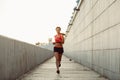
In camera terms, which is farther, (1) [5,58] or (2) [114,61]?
(2) [114,61]

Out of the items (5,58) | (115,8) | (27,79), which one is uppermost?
(115,8)

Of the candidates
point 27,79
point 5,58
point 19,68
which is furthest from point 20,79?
point 5,58

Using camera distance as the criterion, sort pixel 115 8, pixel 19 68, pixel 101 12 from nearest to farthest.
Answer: pixel 115 8
pixel 19 68
pixel 101 12

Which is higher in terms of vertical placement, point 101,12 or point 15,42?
point 101,12

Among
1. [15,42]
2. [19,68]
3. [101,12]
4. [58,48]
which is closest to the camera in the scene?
[15,42]

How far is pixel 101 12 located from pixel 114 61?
3.10 m

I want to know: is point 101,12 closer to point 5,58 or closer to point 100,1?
point 100,1

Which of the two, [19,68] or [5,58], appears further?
[19,68]

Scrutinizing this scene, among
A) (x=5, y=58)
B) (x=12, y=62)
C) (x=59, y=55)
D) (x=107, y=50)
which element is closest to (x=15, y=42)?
(x=12, y=62)

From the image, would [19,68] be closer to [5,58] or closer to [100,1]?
[5,58]

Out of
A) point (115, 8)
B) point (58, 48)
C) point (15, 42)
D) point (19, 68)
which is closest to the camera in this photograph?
point (115, 8)

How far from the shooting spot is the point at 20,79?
33.4ft

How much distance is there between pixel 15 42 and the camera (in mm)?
10148

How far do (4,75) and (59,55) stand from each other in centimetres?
549
